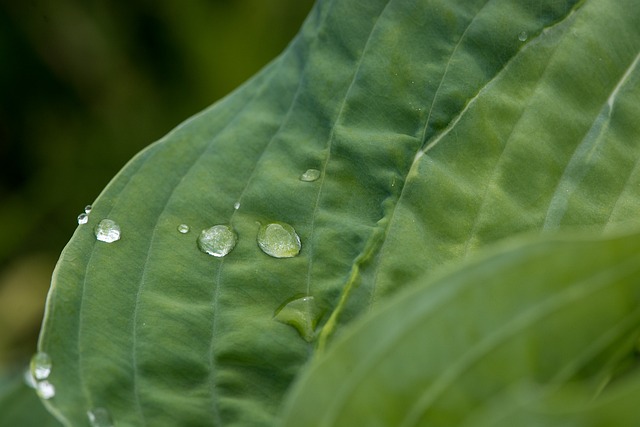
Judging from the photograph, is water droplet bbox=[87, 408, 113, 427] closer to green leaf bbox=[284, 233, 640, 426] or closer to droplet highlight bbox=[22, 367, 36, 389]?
droplet highlight bbox=[22, 367, 36, 389]

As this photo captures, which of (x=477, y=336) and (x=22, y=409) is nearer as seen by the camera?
(x=477, y=336)

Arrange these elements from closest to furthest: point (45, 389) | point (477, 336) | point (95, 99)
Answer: point (477, 336) < point (45, 389) < point (95, 99)

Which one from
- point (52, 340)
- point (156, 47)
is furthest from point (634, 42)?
point (156, 47)

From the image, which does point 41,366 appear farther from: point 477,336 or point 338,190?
point 477,336

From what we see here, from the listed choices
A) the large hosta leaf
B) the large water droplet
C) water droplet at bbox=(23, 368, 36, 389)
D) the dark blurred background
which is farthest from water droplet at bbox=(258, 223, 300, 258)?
the dark blurred background

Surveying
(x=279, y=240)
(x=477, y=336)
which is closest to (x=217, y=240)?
(x=279, y=240)

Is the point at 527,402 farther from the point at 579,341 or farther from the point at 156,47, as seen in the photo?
the point at 156,47
